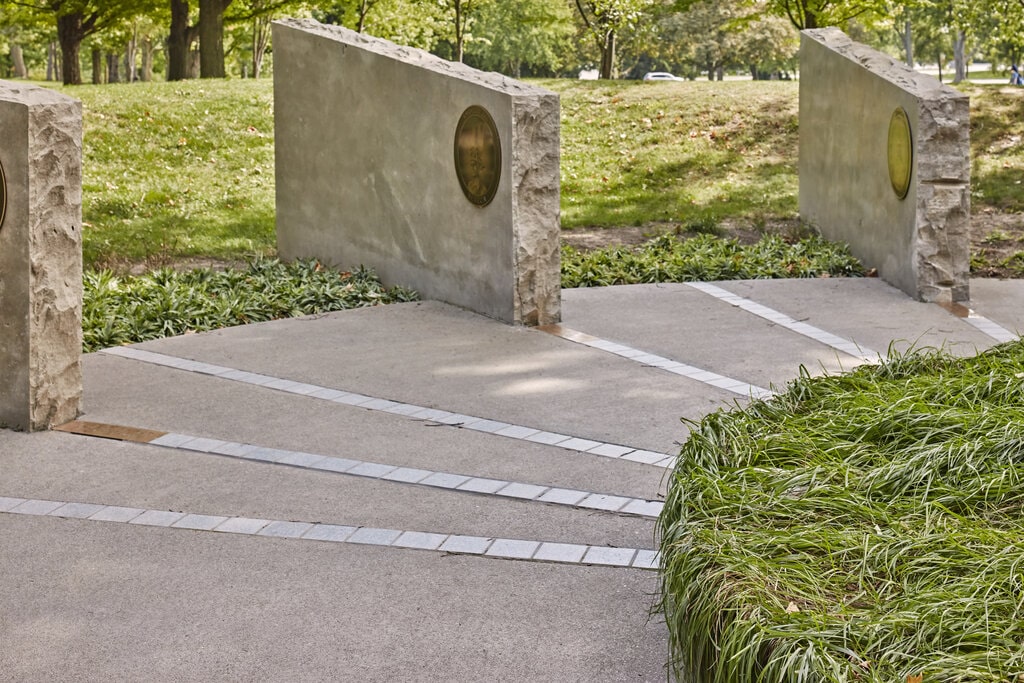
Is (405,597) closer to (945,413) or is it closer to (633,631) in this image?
(633,631)

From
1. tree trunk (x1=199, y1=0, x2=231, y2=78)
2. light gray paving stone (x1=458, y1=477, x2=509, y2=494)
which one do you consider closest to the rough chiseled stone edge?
light gray paving stone (x1=458, y1=477, x2=509, y2=494)

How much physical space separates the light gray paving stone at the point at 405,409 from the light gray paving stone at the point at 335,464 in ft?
3.38

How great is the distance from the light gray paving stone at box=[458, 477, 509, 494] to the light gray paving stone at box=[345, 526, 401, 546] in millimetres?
694

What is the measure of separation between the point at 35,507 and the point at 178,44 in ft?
76.9

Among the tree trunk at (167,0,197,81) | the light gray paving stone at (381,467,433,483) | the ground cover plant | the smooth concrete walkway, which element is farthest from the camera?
the tree trunk at (167,0,197,81)

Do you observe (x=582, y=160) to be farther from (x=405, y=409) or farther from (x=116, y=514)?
(x=116, y=514)

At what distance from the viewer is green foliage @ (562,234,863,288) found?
1302cm

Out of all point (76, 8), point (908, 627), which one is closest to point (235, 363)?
point (908, 627)

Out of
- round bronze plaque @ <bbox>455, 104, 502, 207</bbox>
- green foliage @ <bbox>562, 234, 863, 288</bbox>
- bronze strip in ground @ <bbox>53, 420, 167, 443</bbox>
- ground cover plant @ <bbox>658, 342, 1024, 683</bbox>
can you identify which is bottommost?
bronze strip in ground @ <bbox>53, 420, 167, 443</bbox>

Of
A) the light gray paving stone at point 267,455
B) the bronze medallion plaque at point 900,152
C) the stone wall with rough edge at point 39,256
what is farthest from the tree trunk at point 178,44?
the light gray paving stone at point 267,455

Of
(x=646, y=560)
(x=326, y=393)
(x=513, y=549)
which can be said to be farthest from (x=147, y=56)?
(x=646, y=560)

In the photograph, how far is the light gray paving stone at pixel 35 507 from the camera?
6.18 meters

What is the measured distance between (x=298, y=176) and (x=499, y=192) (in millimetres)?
3576

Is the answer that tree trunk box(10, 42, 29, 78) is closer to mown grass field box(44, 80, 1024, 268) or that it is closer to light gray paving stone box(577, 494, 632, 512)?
mown grass field box(44, 80, 1024, 268)
